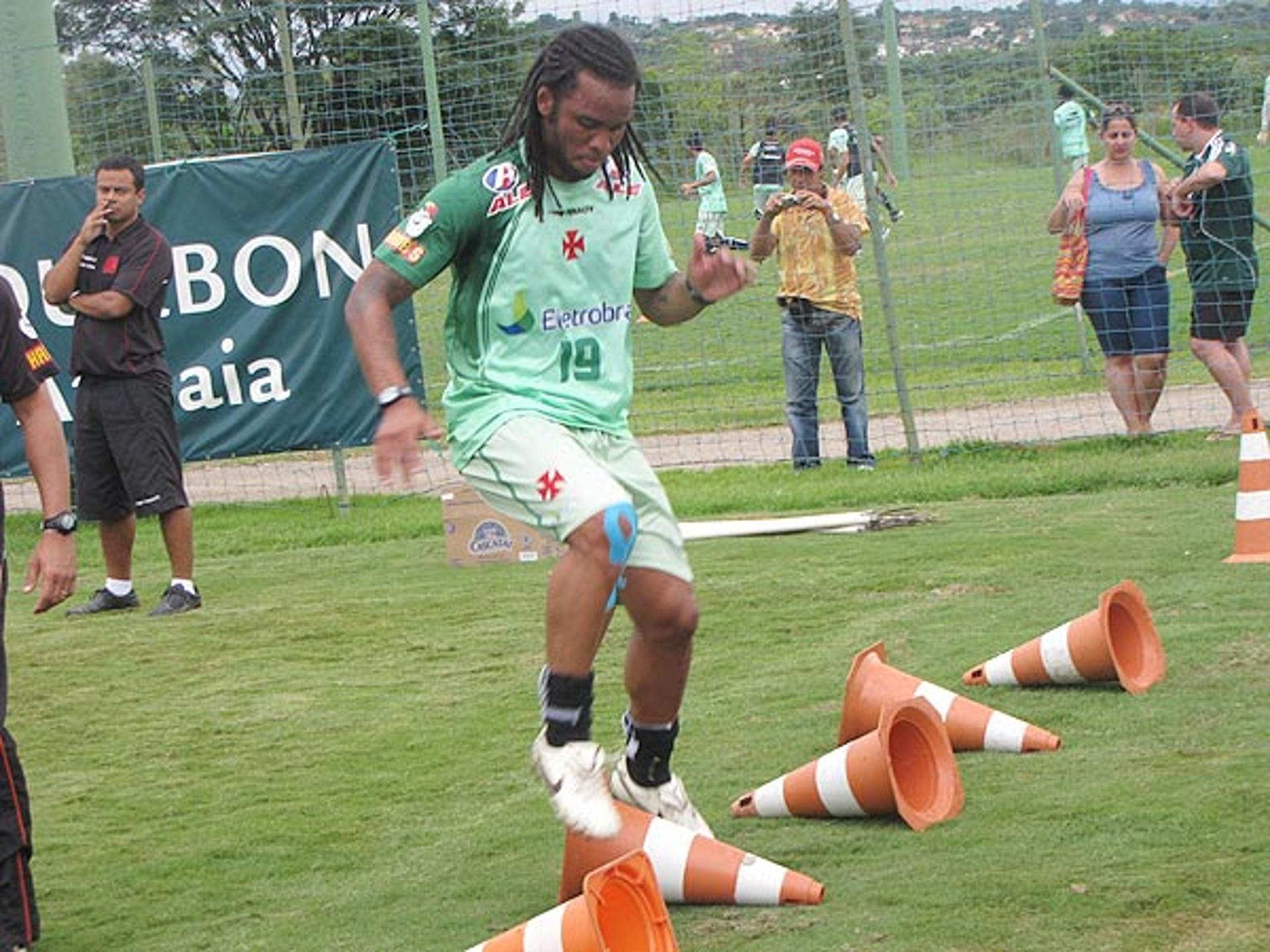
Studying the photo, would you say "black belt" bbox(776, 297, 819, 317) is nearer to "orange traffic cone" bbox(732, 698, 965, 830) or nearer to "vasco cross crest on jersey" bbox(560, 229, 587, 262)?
"orange traffic cone" bbox(732, 698, 965, 830)

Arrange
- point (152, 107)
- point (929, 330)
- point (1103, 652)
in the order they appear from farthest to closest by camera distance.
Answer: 1. point (929, 330)
2. point (152, 107)
3. point (1103, 652)

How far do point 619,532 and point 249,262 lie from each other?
9559 mm

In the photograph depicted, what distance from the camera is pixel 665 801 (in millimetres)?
5645

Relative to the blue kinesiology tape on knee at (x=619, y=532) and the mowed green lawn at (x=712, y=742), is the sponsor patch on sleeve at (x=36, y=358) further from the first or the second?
the blue kinesiology tape on knee at (x=619, y=532)

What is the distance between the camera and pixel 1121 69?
624 inches

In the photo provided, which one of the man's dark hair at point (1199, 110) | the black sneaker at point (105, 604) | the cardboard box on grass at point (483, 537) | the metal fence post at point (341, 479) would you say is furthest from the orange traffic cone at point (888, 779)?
the man's dark hair at point (1199, 110)

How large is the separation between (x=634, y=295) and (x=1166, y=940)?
2377 millimetres

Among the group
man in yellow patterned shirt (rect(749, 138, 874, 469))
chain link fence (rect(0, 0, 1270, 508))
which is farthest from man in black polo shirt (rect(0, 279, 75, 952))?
man in yellow patterned shirt (rect(749, 138, 874, 469))

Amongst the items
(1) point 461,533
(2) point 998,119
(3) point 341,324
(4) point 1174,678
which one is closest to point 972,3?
(2) point 998,119

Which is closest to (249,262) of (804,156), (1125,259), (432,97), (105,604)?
(432,97)

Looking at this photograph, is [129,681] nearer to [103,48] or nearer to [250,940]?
[250,940]

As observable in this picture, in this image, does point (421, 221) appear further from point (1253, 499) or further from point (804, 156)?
point (804, 156)

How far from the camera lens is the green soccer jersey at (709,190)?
1409 cm

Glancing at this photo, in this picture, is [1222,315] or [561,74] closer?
[561,74]
